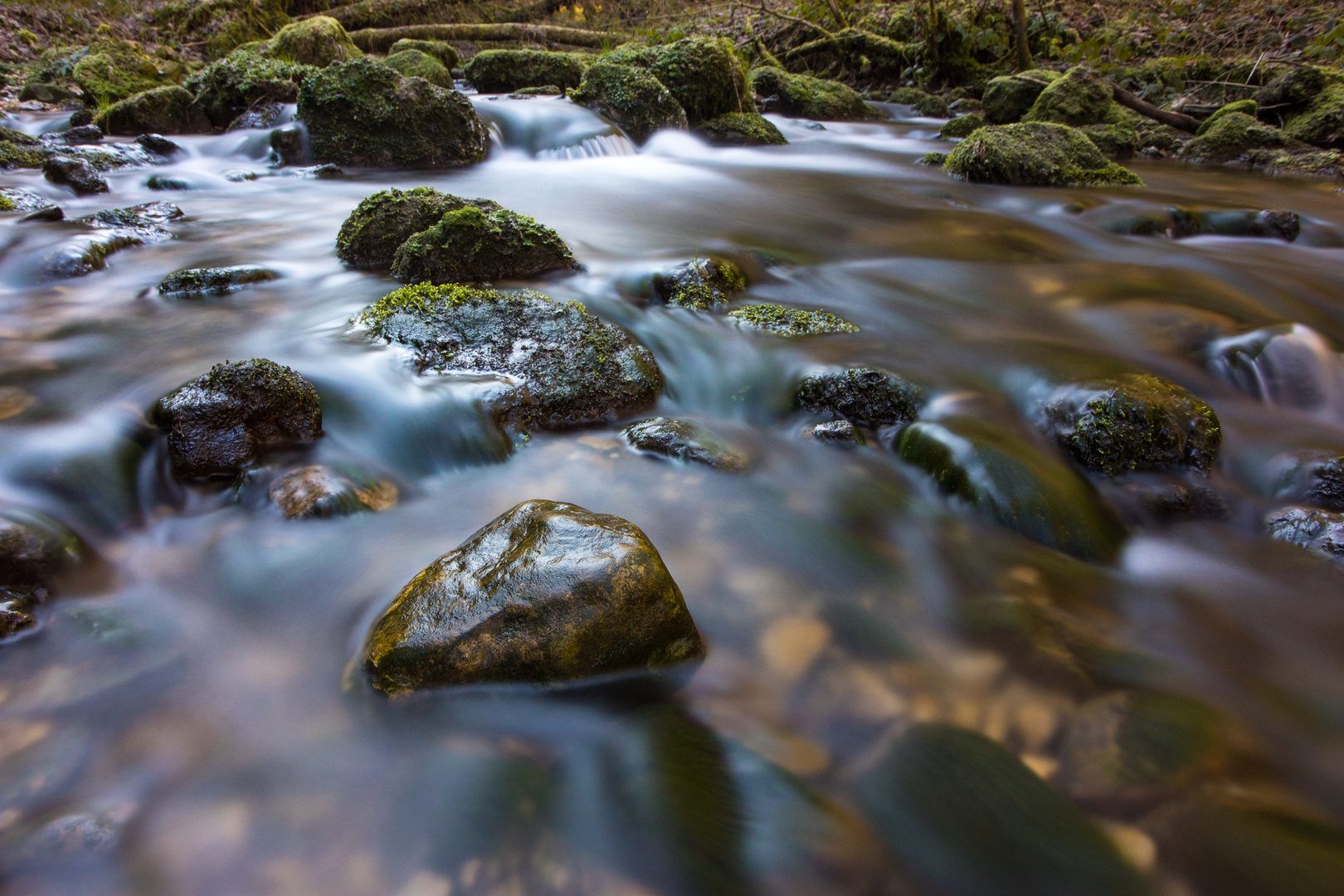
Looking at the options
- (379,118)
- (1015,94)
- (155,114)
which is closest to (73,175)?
(379,118)

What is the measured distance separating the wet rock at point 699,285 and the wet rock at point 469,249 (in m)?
0.97

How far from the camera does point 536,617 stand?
6.46 ft

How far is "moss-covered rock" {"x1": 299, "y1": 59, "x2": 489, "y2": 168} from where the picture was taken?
26.3ft

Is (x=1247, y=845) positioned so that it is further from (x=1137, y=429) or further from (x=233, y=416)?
(x=233, y=416)

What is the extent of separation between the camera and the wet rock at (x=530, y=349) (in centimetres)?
340

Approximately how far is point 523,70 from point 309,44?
4239 millimetres

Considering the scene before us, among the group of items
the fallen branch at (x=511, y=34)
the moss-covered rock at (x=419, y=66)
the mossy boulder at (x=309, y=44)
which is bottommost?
the moss-covered rock at (x=419, y=66)

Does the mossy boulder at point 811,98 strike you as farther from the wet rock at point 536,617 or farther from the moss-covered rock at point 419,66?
the wet rock at point 536,617

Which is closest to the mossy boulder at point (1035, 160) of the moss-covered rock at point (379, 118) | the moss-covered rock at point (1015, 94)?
the moss-covered rock at point (1015, 94)

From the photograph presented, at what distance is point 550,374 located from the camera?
3469 millimetres

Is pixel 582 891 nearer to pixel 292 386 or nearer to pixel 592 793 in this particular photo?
pixel 592 793

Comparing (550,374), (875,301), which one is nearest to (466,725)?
(550,374)

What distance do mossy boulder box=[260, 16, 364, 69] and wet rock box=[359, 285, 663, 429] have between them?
38.0ft

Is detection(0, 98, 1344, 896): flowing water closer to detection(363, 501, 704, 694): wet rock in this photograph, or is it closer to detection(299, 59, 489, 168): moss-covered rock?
detection(363, 501, 704, 694): wet rock
